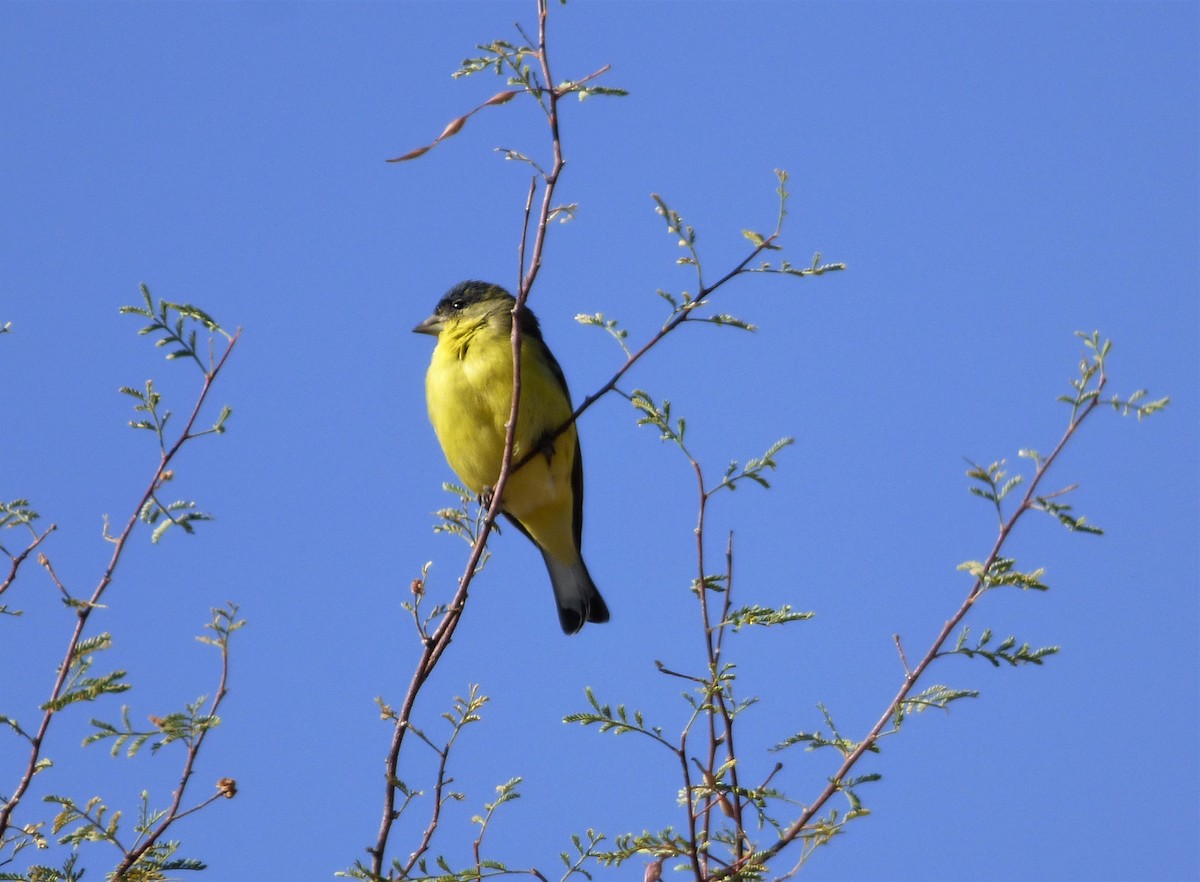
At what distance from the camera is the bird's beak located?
664 centimetres

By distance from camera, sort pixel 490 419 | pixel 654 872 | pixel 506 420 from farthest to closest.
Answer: pixel 490 419, pixel 506 420, pixel 654 872

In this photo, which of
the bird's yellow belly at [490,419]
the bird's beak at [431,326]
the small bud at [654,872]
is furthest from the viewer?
the bird's beak at [431,326]

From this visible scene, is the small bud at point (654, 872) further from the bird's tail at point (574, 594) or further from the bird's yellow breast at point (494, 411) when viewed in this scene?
the bird's tail at point (574, 594)

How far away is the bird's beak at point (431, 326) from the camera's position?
6.64m

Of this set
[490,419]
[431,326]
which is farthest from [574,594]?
[431,326]

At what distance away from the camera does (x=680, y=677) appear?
10.3 ft

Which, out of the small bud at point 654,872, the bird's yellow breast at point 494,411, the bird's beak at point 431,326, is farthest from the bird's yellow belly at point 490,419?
the small bud at point 654,872

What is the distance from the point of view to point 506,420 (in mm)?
5609

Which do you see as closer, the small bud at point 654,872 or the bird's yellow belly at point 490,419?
the small bud at point 654,872

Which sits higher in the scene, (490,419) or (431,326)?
(431,326)

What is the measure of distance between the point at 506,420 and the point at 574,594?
1.46 metres

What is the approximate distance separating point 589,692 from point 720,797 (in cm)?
43

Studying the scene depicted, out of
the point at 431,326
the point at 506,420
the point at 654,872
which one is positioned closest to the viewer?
the point at 654,872

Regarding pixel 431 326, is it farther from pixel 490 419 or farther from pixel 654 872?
pixel 654 872
